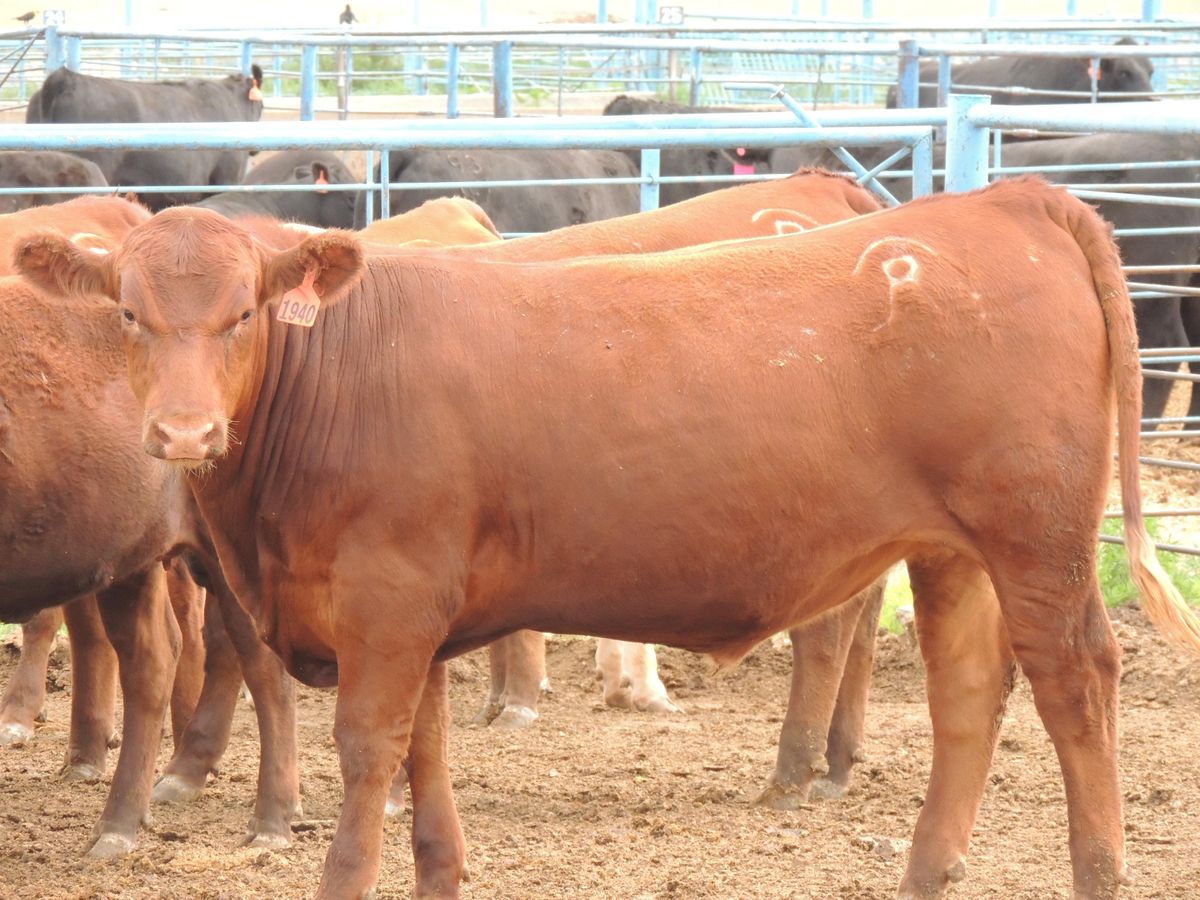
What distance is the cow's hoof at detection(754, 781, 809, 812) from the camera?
534 cm

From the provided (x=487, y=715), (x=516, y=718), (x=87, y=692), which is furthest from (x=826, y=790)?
(x=87, y=692)

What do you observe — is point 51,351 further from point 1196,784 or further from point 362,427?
point 1196,784

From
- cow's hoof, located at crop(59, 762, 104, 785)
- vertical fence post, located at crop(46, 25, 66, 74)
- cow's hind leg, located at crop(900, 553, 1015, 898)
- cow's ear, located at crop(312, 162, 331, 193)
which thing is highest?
vertical fence post, located at crop(46, 25, 66, 74)

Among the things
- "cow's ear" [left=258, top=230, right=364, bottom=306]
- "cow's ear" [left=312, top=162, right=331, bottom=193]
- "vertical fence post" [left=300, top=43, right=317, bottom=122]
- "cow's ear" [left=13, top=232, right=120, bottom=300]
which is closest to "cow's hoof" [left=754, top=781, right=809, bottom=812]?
"cow's ear" [left=258, top=230, right=364, bottom=306]

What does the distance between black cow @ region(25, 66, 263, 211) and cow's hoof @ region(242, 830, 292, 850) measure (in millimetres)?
9863

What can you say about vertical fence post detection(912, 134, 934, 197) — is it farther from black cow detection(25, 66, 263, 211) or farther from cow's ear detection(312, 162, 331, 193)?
black cow detection(25, 66, 263, 211)

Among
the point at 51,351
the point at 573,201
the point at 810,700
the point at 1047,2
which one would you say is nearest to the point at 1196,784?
the point at 810,700

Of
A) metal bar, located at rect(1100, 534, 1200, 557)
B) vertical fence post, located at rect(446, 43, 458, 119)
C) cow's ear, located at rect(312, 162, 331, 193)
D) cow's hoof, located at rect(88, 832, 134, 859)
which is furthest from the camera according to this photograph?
vertical fence post, located at rect(446, 43, 458, 119)

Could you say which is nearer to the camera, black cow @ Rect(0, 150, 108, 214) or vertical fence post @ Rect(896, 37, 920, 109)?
black cow @ Rect(0, 150, 108, 214)

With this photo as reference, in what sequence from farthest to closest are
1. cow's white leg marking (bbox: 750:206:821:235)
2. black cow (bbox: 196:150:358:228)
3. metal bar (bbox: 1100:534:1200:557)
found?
1. black cow (bbox: 196:150:358:228)
2. metal bar (bbox: 1100:534:1200:557)
3. cow's white leg marking (bbox: 750:206:821:235)

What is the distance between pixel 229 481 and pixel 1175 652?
430 cm

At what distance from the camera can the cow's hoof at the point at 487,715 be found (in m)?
6.53

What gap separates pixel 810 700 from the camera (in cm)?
540

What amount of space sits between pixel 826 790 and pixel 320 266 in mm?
2716
